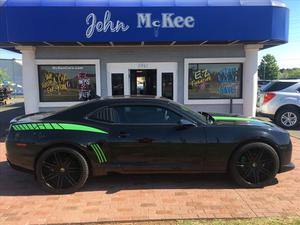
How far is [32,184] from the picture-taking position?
18.9 ft

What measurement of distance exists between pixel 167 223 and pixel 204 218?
0.50 m

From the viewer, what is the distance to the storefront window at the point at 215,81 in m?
11.2

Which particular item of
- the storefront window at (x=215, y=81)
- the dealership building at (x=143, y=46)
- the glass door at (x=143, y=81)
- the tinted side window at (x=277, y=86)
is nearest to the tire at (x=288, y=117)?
the tinted side window at (x=277, y=86)

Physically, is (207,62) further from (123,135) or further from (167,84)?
(123,135)

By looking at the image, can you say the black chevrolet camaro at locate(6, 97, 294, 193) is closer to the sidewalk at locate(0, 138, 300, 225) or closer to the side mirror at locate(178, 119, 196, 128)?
the side mirror at locate(178, 119, 196, 128)

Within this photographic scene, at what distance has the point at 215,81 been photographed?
37.4 feet

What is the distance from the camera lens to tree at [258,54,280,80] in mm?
76875

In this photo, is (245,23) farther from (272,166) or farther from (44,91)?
(44,91)

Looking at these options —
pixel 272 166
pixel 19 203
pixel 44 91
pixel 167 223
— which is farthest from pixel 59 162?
pixel 44 91

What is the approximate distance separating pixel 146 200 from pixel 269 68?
79327mm

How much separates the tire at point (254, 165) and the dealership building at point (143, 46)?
5026 millimetres

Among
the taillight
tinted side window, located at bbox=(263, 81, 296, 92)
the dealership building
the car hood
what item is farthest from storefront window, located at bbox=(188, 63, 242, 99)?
the car hood

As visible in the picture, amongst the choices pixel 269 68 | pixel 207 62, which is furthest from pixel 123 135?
pixel 269 68

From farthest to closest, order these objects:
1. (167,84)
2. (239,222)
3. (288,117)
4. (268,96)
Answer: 1. (268,96)
2. (288,117)
3. (167,84)
4. (239,222)
